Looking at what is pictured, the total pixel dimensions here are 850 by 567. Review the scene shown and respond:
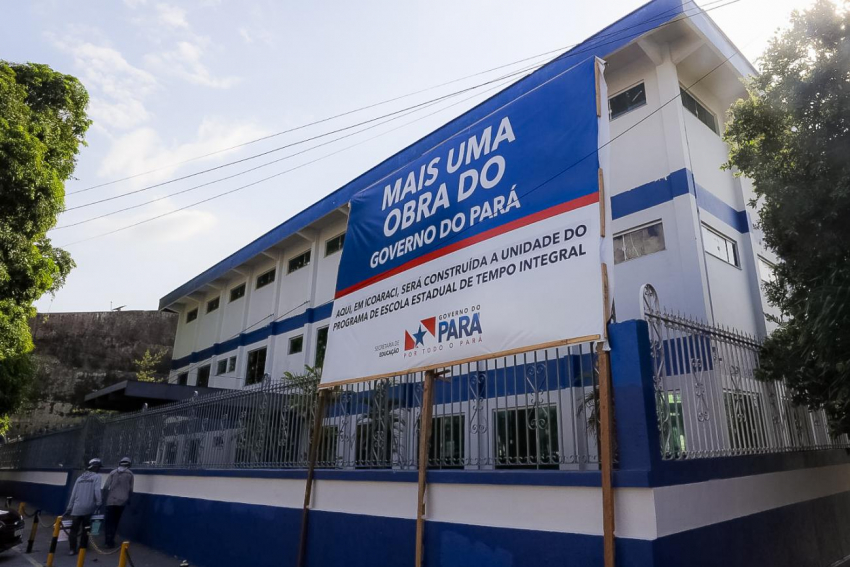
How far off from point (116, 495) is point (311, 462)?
19.7ft

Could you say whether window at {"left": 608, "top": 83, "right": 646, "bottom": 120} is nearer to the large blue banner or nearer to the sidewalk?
the large blue banner

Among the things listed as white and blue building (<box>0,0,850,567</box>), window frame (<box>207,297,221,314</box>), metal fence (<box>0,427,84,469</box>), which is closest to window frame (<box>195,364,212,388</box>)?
window frame (<box>207,297,221,314</box>)

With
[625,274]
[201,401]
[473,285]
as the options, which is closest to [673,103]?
[625,274]

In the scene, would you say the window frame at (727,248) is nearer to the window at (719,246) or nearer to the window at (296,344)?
the window at (719,246)

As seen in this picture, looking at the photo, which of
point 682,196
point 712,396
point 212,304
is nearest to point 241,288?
point 212,304

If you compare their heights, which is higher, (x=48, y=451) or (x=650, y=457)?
(x=48, y=451)

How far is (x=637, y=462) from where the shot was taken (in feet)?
14.0

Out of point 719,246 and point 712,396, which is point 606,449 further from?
point 719,246

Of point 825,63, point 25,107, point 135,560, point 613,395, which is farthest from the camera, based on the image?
point 25,107

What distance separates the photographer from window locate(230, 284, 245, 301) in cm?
2350

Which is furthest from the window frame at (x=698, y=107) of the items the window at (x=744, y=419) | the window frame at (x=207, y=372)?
the window frame at (x=207, y=372)

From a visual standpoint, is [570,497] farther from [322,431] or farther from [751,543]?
[322,431]

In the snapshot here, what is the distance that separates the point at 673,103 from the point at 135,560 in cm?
1268

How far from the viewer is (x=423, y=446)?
5832 mm
